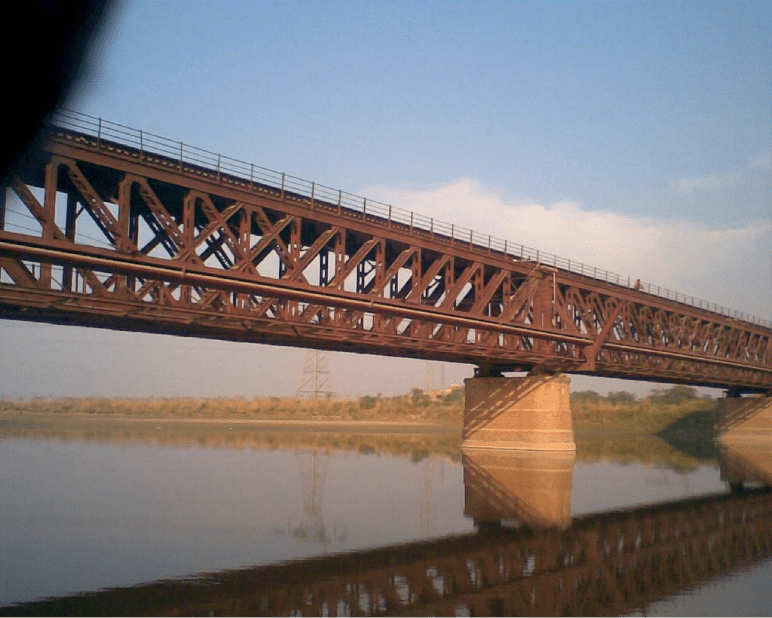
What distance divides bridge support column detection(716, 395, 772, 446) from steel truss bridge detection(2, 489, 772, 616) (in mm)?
71521

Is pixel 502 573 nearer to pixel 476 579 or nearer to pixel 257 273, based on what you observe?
pixel 476 579

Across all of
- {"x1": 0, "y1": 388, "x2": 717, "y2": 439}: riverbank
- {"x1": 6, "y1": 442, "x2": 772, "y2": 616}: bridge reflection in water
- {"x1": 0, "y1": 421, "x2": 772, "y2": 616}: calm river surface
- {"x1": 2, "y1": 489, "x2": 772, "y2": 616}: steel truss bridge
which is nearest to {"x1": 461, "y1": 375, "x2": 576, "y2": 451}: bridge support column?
{"x1": 0, "y1": 421, "x2": 772, "y2": 616}: calm river surface

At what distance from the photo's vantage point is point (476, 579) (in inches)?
739

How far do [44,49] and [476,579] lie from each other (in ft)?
49.8

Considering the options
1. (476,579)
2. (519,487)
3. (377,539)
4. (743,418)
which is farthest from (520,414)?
(743,418)

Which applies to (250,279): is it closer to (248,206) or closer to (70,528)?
(248,206)

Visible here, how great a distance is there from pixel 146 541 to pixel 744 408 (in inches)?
3443

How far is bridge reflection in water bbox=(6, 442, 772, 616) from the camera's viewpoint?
16125mm

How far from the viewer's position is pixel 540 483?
39.7m

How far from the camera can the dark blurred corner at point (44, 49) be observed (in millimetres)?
14906

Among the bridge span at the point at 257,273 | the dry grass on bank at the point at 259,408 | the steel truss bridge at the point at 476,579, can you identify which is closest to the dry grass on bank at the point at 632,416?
the dry grass on bank at the point at 259,408

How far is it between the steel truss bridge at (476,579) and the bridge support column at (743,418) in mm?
71521

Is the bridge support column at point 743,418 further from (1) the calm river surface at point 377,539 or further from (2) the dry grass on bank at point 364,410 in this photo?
(1) the calm river surface at point 377,539

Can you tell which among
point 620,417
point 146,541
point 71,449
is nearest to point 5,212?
point 146,541
